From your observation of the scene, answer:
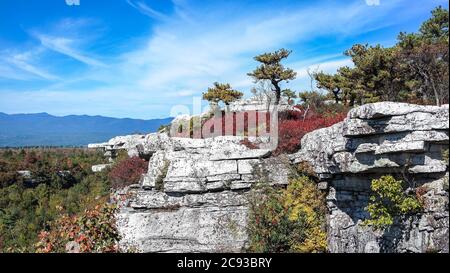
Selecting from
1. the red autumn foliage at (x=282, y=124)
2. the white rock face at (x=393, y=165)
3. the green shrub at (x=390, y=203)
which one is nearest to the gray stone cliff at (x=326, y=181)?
the white rock face at (x=393, y=165)

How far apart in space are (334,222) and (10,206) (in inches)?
760

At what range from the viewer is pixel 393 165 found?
746 centimetres

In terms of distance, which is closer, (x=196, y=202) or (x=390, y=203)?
(x=390, y=203)

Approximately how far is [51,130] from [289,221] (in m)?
24.7

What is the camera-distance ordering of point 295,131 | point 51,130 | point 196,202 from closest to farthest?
point 196,202
point 295,131
point 51,130

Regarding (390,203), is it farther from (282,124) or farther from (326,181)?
(282,124)

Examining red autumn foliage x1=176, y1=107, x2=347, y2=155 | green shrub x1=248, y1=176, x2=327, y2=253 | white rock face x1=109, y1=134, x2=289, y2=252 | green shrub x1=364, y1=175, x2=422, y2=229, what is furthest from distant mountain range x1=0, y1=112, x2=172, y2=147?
green shrub x1=364, y1=175, x2=422, y2=229

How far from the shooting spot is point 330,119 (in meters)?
12.6

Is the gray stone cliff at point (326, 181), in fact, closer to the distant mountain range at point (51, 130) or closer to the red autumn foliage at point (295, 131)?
the red autumn foliage at point (295, 131)

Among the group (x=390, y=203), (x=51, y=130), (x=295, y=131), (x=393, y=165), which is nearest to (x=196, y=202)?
(x=295, y=131)

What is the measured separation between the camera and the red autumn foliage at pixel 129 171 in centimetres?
1394

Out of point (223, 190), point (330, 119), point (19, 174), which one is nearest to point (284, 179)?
point (223, 190)

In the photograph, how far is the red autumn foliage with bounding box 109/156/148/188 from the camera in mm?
13943
